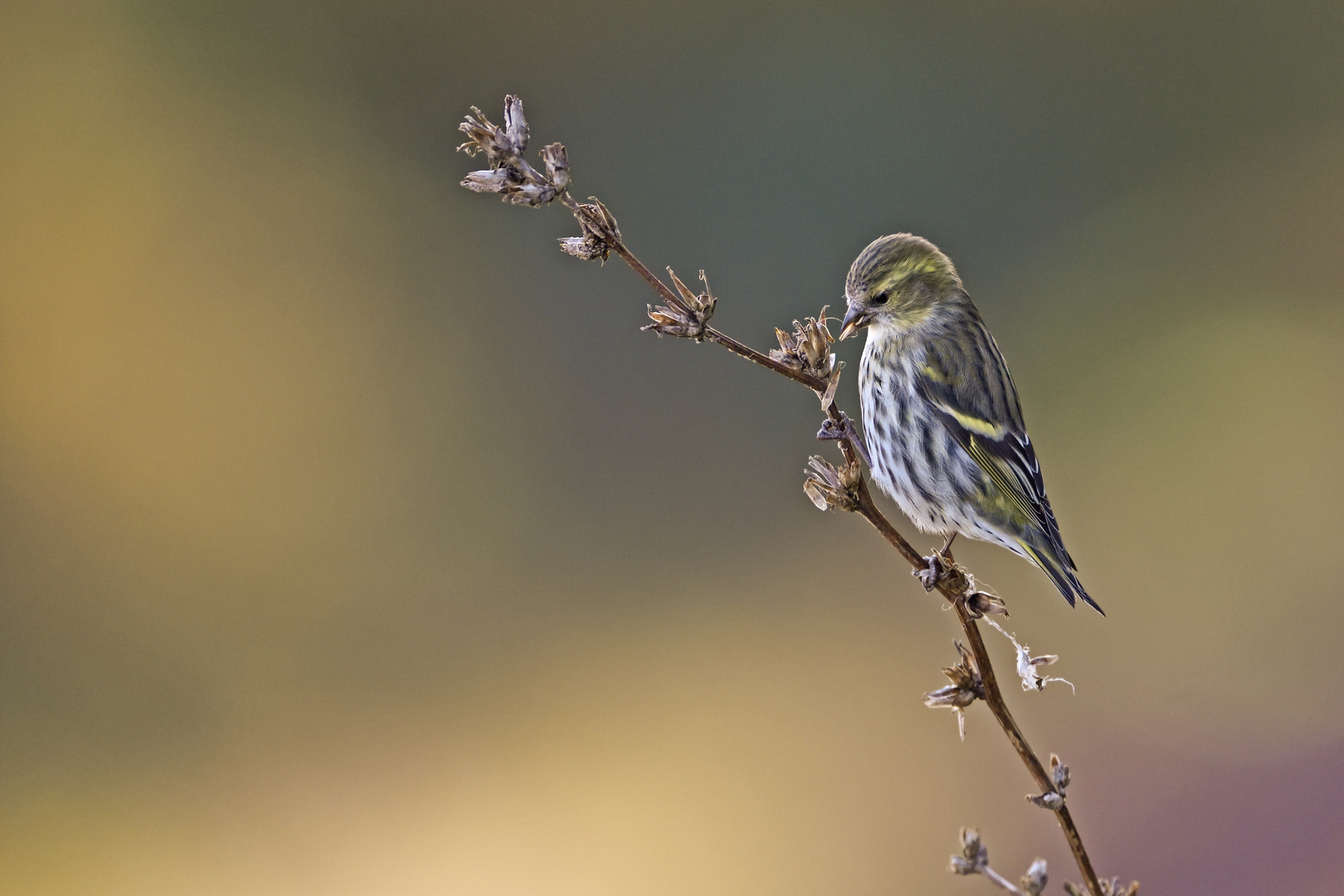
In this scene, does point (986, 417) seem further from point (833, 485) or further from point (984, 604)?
point (833, 485)

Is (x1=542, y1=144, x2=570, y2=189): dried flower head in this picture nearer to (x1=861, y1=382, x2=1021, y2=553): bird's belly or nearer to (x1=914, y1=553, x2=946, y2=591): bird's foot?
(x1=914, y1=553, x2=946, y2=591): bird's foot

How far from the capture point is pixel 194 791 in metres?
5.12

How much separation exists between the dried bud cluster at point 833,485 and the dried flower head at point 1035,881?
588mm

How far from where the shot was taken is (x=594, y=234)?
157cm

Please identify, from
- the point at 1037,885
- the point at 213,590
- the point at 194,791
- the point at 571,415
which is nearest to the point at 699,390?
the point at 571,415

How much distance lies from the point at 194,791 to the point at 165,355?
2.52 metres

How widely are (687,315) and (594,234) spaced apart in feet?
0.57

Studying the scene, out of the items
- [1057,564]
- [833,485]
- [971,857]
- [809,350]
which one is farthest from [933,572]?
[1057,564]

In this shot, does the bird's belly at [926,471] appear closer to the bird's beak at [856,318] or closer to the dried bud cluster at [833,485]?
the bird's beak at [856,318]

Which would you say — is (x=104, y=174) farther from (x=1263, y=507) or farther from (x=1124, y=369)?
(x=1263, y=507)

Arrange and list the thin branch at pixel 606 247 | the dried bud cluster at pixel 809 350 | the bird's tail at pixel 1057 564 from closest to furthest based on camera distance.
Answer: the thin branch at pixel 606 247, the dried bud cluster at pixel 809 350, the bird's tail at pixel 1057 564

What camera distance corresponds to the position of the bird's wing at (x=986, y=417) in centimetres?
280

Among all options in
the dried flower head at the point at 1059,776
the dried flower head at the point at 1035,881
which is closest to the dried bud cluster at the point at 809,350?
the dried flower head at the point at 1059,776

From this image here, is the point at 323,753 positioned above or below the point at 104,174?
below
